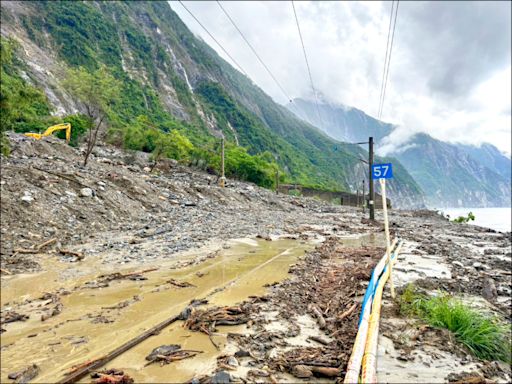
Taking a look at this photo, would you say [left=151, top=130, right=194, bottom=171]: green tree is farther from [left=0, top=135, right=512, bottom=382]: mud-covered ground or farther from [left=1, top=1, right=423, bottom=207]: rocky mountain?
[left=0, top=135, right=512, bottom=382]: mud-covered ground

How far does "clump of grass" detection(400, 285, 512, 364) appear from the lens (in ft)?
12.7

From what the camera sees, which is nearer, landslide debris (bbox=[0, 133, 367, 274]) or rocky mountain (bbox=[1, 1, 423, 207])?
landslide debris (bbox=[0, 133, 367, 274])

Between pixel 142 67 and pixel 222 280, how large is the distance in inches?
4232

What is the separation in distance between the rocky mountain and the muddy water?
1480 inches

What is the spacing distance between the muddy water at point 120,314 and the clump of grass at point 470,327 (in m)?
2.90

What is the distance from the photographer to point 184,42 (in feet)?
481

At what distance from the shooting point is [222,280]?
7.29 metres

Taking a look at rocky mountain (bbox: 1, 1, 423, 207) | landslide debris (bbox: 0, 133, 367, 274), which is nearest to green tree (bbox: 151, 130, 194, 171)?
rocky mountain (bbox: 1, 1, 423, 207)

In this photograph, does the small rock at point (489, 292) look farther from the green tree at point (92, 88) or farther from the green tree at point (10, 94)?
the green tree at point (92, 88)

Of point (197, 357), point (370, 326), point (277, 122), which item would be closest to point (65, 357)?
point (197, 357)

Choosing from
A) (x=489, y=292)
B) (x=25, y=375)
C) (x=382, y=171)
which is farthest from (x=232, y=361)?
(x=489, y=292)

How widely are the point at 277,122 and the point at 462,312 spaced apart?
192 m

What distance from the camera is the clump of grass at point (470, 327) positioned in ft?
12.7

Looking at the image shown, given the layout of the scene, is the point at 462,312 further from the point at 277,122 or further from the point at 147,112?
the point at 277,122
